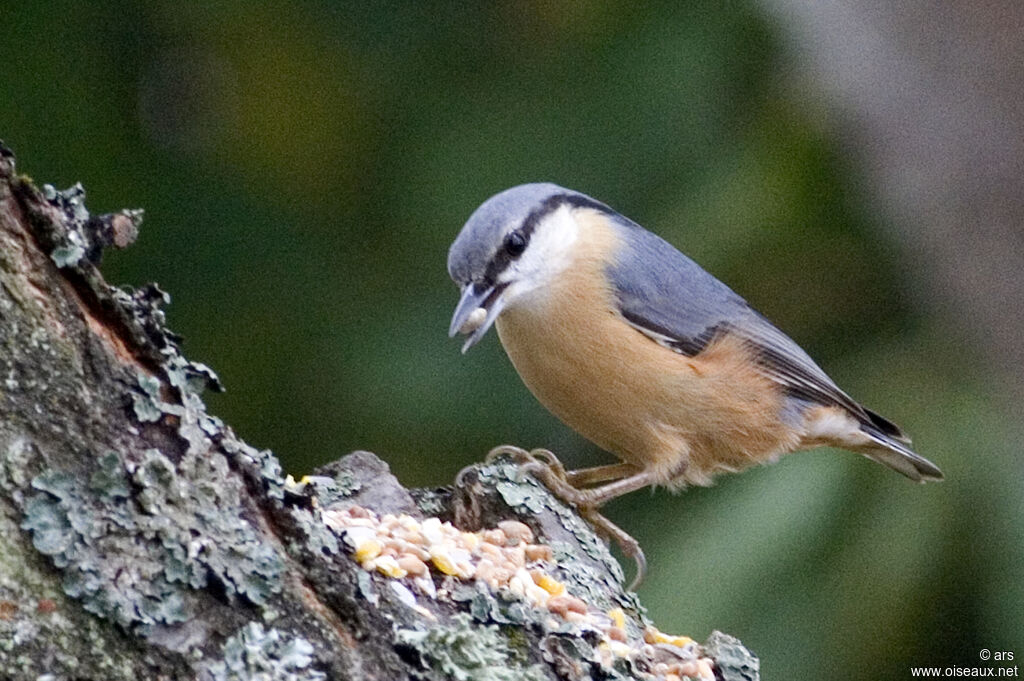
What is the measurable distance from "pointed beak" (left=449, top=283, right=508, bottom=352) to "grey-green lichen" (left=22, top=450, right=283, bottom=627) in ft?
5.07

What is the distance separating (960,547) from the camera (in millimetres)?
4293

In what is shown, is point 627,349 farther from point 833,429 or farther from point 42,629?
point 42,629

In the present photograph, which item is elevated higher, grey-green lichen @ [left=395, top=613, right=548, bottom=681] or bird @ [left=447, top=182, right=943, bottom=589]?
bird @ [left=447, top=182, right=943, bottom=589]

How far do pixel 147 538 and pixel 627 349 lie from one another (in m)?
2.05

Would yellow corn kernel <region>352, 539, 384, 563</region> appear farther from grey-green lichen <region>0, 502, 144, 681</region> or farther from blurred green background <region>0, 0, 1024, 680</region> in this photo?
blurred green background <region>0, 0, 1024, 680</region>

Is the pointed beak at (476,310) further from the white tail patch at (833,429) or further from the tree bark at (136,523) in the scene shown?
the tree bark at (136,523)

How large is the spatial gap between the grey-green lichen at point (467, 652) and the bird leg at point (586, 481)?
0.84 m

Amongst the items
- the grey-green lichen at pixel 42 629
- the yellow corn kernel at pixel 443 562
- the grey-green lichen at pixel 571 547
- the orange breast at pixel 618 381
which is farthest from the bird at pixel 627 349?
the grey-green lichen at pixel 42 629

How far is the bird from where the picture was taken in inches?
129

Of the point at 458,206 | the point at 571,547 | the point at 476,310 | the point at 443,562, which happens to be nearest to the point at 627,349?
the point at 476,310

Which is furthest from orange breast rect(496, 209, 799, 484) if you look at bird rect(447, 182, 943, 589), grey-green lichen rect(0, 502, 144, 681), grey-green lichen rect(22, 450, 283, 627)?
grey-green lichen rect(0, 502, 144, 681)

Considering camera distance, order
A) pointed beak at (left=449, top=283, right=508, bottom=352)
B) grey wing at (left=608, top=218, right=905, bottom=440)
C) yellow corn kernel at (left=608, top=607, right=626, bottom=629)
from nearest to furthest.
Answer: yellow corn kernel at (left=608, top=607, right=626, bottom=629)
pointed beak at (left=449, top=283, right=508, bottom=352)
grey wing at (left=608, top=218, right=905, bottom=440)

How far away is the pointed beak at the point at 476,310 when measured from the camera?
3.12 m

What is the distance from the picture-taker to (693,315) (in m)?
3.69
